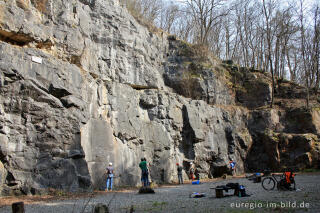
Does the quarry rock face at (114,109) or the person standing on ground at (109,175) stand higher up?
the quarry rock face at (114,109)

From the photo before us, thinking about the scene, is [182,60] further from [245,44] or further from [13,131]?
[13,131]

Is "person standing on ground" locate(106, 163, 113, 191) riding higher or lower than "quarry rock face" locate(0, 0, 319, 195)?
lower

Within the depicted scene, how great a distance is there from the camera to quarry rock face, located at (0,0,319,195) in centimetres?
1345

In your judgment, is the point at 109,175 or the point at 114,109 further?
the point at 114,109

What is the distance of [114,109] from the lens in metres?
18.1

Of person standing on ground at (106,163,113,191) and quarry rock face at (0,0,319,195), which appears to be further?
person standing on ground at (106,163,113,191)

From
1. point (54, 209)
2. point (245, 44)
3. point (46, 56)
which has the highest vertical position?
point (245, 44)

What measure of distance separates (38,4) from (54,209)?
1247cm

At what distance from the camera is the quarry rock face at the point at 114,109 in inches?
529

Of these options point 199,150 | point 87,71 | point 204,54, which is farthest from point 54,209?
point 204,54

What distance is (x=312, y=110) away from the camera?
91.1ft

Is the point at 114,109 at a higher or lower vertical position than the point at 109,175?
higher

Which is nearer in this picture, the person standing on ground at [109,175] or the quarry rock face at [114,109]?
the quarry rock face at [114,109]

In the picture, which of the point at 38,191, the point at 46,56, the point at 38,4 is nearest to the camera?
the point at 38,191
